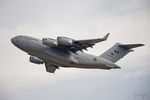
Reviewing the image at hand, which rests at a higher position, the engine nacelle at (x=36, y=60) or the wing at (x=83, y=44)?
the wing at (x=83, y=44)

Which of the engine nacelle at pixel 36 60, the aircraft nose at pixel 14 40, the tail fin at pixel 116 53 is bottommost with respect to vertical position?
the engine nacelle at pixel 36 60

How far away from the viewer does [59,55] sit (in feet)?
106

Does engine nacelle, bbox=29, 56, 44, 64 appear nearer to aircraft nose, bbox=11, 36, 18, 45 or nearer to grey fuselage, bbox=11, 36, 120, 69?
grey fuselage, bbox=11, 36, 120, 69

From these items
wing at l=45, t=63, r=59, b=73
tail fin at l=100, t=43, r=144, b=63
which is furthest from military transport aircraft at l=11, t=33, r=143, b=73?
wing at l=45, t=63, r=59, b=73

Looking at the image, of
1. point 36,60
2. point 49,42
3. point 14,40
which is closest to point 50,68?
point 36,60

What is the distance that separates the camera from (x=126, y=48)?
118ft

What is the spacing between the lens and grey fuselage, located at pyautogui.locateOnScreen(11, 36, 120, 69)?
3212 cm

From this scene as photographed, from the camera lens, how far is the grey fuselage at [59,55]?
3212 centimetres

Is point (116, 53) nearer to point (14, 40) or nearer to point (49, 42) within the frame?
point (49, 42)

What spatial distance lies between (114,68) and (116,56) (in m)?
2.91

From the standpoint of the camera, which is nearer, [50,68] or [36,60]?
[36,60]

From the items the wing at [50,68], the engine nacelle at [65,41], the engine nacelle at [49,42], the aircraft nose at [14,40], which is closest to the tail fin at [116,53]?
the wing at [50,68]

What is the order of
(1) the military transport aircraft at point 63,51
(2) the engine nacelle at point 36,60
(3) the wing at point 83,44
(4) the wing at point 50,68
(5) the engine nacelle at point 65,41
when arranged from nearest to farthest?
(3) the wing at point 83,44, (5) the engine nacelle at point 65,41, (1) the military transport aircraft at point 63,51, (2) the engine nacelle at point 36,60, (4) the wing at point 50,68

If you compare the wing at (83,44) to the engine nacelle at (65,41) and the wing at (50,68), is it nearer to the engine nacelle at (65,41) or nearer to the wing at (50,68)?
the engine nacelle at (65,41)
